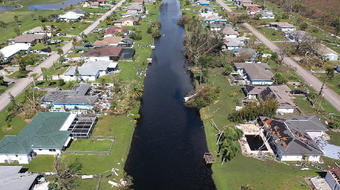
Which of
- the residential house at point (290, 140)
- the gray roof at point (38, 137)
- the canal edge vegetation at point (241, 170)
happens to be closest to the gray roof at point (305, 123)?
the residential house at point (290, 140)

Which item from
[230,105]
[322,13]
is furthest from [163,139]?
[322,13]

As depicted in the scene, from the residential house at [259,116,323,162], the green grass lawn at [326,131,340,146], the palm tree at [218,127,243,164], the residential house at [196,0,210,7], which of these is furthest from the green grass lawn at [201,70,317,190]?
the residential house at [196,0,210,7]

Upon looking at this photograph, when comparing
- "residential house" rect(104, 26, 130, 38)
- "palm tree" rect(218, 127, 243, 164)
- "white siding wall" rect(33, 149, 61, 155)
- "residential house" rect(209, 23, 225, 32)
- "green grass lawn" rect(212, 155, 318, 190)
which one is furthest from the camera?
"residential house" rect(209, 23, 225, 32)

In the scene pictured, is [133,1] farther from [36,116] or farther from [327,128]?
[327,128]

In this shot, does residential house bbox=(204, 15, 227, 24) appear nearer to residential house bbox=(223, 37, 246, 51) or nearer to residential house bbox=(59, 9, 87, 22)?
residential house bbox=(223, 37, 246, 51)

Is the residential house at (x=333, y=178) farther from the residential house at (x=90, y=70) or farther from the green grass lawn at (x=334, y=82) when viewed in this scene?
the residential house at (x=90, y=70)
